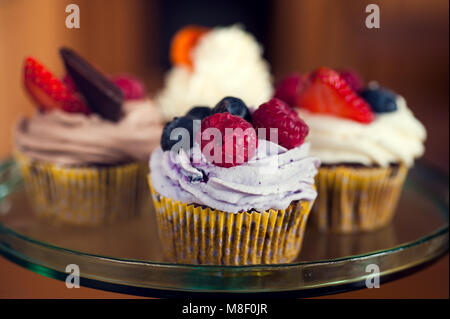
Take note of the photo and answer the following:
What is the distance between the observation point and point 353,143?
1735 millimetres

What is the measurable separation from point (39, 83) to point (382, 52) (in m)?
3.82

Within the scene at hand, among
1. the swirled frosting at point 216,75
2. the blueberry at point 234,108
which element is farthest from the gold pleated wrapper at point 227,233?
the swirled frosting at point 216,75

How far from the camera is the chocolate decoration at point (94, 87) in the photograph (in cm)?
168

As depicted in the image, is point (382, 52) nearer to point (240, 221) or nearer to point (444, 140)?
point (444, 140)

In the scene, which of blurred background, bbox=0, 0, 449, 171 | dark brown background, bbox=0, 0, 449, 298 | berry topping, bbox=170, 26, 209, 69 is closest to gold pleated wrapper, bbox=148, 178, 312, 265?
berry topping, bbox=170, 26, 209, 69

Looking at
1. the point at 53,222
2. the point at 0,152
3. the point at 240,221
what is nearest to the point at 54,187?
the point at 53,222

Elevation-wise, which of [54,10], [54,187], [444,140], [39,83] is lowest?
[444,140]

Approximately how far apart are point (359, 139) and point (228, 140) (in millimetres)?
633

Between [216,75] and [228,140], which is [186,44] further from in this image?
[228,140]

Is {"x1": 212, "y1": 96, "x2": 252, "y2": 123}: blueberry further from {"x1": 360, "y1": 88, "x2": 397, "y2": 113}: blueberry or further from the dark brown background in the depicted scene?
the dark brown background

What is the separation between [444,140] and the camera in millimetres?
3570

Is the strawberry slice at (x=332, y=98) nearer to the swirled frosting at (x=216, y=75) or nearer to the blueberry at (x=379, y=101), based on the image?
the blueberry at (x=379, y=101)

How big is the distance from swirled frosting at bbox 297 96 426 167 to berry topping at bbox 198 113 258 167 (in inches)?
18.4

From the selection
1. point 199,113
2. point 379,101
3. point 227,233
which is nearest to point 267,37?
point 379,101
